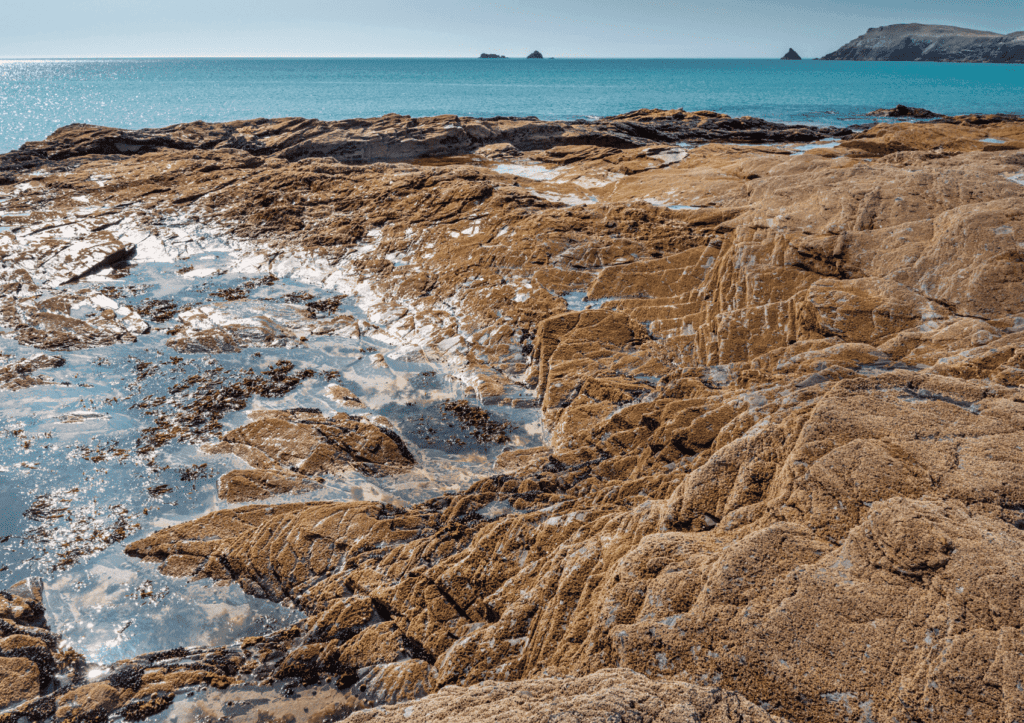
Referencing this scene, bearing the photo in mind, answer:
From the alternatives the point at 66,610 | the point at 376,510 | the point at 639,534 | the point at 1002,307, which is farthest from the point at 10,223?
the point at 1002,307

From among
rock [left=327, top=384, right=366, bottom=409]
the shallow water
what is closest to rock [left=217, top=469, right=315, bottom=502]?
the shallow water

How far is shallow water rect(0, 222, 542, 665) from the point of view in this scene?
6699 mm

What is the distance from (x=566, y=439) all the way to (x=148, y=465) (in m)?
7.01

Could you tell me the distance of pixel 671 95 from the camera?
8475 centimetres

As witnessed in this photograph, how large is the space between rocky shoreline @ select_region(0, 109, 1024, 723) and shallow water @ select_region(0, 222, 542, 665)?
0.09 meters

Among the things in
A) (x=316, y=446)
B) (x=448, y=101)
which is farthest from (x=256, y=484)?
(x=448, y=101)

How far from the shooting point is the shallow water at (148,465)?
6699 millimetres

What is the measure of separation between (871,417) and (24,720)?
8848 mm

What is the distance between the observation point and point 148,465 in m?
9.12

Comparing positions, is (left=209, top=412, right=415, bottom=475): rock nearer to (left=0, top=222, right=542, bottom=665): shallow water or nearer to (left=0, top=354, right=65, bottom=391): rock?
(left=0, top=222, right=542, bottom=665): shallow water

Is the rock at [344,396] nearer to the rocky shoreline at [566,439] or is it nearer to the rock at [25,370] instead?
the rocky shoreline at [566,439]

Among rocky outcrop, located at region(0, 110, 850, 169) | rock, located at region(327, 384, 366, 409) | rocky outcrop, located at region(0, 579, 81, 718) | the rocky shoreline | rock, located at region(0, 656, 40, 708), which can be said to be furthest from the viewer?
rocky outcrop, located at region(0, 110, 850, 169)

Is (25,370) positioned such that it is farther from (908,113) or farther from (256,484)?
(908,113)

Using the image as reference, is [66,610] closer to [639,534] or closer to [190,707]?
[190,707]
